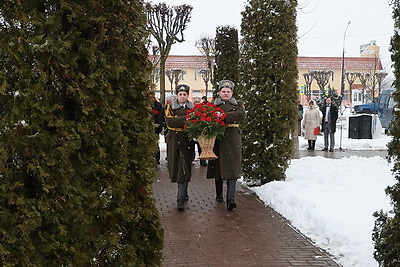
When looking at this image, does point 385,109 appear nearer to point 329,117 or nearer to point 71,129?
point 329,117

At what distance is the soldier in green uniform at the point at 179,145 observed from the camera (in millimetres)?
7324

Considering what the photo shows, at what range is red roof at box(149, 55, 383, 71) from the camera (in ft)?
174

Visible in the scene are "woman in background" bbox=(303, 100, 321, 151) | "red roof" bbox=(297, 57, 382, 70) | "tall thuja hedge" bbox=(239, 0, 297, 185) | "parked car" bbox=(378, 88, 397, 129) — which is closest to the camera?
"tall thuja hedge" bbox=(239, 0, 297, 185)

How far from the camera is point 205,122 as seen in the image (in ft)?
22.8

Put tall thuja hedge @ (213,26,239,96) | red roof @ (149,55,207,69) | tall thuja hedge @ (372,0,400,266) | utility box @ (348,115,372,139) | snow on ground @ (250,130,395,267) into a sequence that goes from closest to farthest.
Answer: tall thuja hedge @ (372,0,400,266), snow on ground @ (250,130,395,267), tall thuja hedge @ (213,26,239,96), utility box @ (348,115,372,139), red roof @ (149,55,207,69)

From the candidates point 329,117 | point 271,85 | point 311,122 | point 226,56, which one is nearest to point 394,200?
point 271,85

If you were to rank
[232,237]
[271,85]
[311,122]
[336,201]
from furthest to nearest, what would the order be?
[311,122] < [271,85] < [336,201] < [232,237]

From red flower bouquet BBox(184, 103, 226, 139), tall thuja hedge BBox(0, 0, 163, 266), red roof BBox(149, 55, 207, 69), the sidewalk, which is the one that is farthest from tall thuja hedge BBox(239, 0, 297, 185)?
red roof BBox(149, 55, 207, 69)

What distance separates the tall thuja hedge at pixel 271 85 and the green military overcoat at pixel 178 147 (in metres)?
2.10

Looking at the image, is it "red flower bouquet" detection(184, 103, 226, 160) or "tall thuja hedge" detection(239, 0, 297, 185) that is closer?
"red flower bouquet" detection(184, 103, 226, 160)

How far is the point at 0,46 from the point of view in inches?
104

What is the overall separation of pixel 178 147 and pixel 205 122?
71 cm

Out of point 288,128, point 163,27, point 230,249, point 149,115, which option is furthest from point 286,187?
point 163,27

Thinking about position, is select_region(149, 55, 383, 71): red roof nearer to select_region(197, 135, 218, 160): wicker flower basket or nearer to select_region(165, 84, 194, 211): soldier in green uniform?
select_region(165, 84, 194, 211): soldier in green uniform
